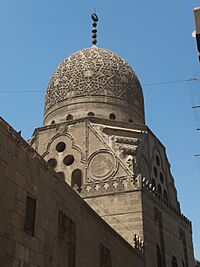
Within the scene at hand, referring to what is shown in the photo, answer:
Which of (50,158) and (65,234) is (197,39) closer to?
(65,234)

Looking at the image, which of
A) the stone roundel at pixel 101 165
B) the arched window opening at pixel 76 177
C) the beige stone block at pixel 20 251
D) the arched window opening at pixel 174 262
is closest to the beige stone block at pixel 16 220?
the beige stone block at pixel 20 251

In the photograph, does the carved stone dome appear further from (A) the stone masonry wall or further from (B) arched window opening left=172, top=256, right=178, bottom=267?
(A) the stone masonry wall

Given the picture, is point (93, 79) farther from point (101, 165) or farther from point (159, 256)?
point (159, 256)

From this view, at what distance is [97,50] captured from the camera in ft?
75.8

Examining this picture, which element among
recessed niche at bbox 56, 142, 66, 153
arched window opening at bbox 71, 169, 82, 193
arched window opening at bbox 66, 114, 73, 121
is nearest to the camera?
arched window opening at bbox 71, 169, 82, 193

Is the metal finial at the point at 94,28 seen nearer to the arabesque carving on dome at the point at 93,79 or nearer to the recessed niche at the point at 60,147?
the arabesque carving on dome at the point at 93,79

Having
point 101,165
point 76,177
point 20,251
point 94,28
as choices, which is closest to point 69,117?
point 76,177

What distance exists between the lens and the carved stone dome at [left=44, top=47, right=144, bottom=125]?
2083cm

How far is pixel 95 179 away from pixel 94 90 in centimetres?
554

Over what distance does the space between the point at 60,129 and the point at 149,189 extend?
17.1ft

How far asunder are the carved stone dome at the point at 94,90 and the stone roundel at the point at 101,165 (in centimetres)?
300

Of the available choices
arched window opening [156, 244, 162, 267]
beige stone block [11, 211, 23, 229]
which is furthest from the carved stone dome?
beige stone block [11, 211, 23, 229]

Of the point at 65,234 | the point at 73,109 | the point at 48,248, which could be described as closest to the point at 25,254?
the point at 48,248

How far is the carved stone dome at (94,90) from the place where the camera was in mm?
20828
